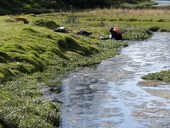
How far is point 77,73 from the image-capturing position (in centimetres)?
4128

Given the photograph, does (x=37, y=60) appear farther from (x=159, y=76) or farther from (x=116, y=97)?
(x=116, y=97)

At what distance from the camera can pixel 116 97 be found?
31.9 metres

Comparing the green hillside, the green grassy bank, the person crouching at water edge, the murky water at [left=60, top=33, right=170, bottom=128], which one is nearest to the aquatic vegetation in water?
the murky water at [left=60, top=33, right=170, bottom=128]

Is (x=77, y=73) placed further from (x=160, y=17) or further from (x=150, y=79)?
(x=160, y=17)

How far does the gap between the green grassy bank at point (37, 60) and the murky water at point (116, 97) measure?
1.52m

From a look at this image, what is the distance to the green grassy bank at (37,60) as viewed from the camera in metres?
24.4

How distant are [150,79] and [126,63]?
378 inches

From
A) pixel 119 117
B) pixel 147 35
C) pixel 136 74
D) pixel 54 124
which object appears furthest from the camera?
pixel 147 35

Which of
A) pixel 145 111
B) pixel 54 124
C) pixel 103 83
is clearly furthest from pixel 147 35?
pixel 54 124

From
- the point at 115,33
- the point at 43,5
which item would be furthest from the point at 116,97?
the point at 43,5

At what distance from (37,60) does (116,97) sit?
12.9 meters

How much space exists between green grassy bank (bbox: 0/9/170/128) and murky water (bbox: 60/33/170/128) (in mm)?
1521

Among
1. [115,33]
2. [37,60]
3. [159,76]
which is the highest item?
[37,60]

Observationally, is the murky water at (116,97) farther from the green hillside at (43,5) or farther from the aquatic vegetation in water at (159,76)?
the green hillside at (43,5)
